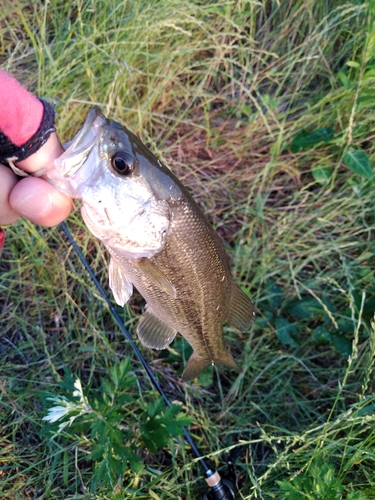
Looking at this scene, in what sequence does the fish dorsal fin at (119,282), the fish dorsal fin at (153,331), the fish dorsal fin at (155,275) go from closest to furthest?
1. the fish dorsal fin at (155,275)
2. the fish dorsal fin at (119,282)
3. the fish dorsal fin at (153,331)

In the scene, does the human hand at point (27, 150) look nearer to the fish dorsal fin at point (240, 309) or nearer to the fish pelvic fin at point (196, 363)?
the fish dorsal fin at point (240, 309)

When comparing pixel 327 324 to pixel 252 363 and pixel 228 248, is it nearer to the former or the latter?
pixel 252 363

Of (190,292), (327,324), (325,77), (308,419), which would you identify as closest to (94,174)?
(190,292)

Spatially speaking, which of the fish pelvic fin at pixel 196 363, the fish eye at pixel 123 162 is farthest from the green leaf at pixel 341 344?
the fish eye at pixel 123 162

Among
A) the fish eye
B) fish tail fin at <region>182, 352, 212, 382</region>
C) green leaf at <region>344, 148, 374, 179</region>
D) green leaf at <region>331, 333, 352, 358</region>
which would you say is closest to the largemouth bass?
the fish eye

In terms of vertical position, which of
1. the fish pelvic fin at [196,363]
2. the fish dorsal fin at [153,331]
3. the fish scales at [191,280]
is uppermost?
the fish scales at [191,280]

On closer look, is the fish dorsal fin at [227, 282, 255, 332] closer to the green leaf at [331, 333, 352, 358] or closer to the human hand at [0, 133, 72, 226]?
the green leaf at [331, 333, 352, 358]

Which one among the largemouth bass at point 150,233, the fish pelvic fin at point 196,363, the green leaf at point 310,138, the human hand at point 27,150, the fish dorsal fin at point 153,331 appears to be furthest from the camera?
the green leaf at point 310,138
